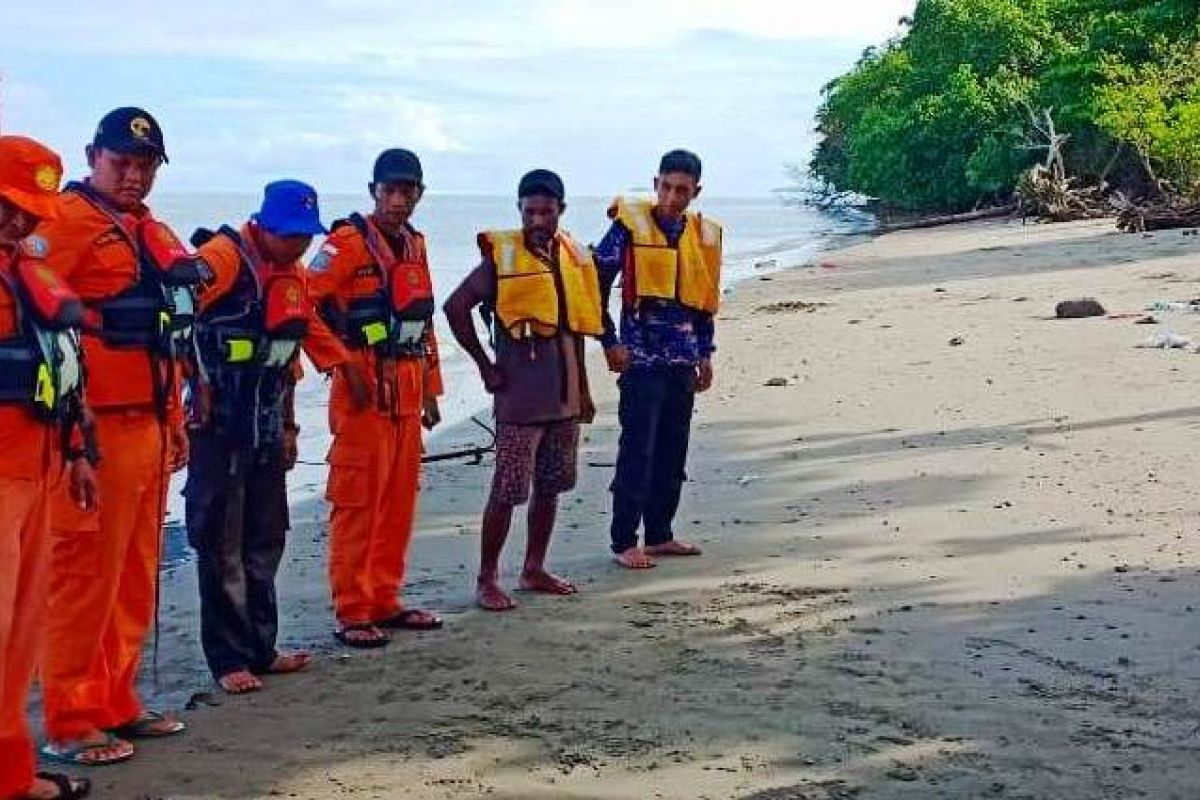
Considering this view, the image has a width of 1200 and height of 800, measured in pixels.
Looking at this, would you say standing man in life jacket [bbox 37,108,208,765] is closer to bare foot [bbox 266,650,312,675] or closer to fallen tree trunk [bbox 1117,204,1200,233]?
bare foot [bbox 266,650,312,675]

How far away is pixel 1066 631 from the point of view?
5.27 metres

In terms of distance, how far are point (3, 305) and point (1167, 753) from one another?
3291 mm

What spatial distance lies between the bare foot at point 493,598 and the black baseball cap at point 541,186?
1584 millimetres

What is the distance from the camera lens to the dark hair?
21.5 ft

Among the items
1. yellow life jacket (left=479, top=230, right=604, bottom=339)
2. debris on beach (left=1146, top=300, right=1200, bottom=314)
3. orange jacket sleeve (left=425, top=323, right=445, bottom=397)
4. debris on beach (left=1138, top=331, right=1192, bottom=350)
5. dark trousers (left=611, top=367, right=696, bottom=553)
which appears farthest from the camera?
debris on beach (left=1146, top=300, right=1200, bottom=314)

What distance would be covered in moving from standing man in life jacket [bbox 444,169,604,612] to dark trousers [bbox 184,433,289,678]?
111 centimetres

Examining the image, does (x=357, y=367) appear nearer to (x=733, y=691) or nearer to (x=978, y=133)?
(x=733, y=691)

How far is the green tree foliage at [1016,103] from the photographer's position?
1335 inches

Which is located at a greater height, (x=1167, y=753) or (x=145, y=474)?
(x=145, y=474)

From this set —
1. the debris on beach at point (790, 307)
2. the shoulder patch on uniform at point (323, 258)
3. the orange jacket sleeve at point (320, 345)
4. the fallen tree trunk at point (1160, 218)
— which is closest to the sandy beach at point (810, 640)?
the orange jacket sleeve at point (320, 345)

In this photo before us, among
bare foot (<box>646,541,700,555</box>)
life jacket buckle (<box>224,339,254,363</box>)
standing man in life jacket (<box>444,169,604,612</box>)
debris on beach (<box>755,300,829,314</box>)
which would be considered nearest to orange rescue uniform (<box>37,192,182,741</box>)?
life jacket buckle (<box>224,339,254,363</box>)

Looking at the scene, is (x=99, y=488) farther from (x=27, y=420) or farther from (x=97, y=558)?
(x=27, y=420)

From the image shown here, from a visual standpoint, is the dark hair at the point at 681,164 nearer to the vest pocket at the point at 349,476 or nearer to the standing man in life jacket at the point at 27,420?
the vest pocket at the point at 349,476

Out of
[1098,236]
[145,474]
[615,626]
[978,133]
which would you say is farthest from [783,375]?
[978,133]
